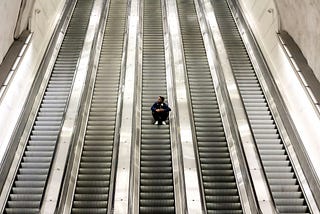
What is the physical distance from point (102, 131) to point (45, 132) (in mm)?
1265

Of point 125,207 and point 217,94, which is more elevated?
point 217,94

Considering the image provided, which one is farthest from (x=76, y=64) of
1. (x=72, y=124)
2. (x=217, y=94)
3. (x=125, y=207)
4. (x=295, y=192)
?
(x=295, y=192)

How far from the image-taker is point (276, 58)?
9.62 m

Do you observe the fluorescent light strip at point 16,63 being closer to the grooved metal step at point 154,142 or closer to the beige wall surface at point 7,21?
the beige wall surface at point 7,21

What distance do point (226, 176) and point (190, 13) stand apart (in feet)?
23.2

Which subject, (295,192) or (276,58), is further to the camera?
(276,58)

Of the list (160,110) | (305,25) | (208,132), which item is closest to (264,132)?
(208,132)

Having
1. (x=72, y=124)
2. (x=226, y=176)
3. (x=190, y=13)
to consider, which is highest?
(x=190, y=13)

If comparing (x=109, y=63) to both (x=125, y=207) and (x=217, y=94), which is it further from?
(x=125, y=207)

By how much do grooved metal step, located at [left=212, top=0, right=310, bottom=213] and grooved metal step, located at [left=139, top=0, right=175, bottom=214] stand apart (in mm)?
1968

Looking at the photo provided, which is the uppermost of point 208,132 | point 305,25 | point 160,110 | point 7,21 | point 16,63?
point 7,21

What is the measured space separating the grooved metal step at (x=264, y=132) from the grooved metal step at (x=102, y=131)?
3.19 m

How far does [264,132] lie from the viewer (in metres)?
8.46

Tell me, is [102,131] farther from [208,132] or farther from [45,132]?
[208,132]
